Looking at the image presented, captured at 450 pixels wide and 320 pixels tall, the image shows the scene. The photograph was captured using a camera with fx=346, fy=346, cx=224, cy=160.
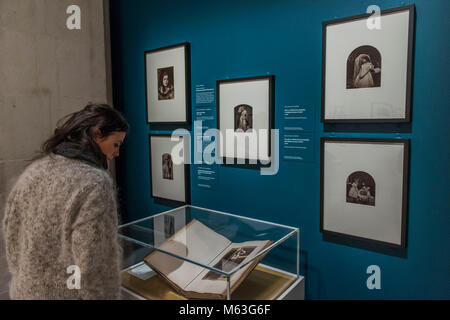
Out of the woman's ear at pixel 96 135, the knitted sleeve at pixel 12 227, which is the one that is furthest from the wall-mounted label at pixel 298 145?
the knitted sleeve at pixel 12 227

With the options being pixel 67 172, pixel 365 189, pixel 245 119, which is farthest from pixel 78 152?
pixel 365 189

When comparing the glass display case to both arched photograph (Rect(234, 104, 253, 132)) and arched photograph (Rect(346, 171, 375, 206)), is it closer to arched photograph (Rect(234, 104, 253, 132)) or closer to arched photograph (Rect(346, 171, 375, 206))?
arched photograph (Rect(346, 171, 375, 206))

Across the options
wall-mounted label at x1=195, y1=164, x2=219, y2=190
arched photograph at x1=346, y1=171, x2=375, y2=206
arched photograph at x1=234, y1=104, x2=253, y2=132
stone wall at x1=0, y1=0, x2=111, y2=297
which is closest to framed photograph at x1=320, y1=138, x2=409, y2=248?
arched photograph at x1=346, y1=171, x2=375, y2=206

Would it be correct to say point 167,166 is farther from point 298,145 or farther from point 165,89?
point 298,145

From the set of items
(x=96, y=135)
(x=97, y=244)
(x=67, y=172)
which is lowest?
A: (x=97, y=244)

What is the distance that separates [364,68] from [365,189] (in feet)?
2.12

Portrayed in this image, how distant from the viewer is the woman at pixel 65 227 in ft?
3.97

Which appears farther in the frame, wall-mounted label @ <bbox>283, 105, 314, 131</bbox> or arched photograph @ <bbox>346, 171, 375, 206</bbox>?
wall-mounted label @ <bbox>283, 105, 314, 131</bbox>

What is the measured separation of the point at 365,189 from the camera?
1883mm

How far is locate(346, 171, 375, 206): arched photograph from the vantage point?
1.87 metres

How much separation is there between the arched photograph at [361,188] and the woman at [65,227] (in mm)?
1280

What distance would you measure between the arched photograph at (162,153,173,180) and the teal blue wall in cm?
27

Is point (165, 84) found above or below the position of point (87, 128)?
above
